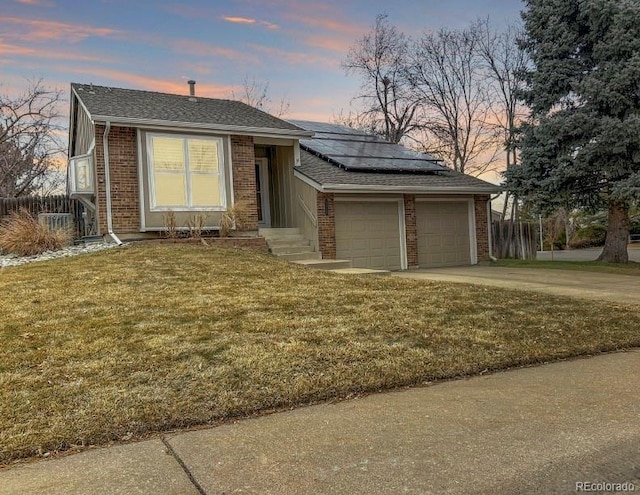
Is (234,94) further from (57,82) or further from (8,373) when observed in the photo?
(8,373)

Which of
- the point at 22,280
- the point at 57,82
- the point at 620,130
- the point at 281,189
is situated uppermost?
the point at 57,82

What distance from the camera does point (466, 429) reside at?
10.9 feet

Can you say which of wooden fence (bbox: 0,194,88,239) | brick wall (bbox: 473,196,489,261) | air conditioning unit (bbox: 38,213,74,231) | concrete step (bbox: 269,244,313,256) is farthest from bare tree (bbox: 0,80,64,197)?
brick wall (bbox: 473,196,489,261)

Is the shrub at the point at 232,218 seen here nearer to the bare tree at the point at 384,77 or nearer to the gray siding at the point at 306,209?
the gray siding at the point at 306,209

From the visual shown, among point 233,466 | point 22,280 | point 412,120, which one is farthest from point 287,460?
point 412,120

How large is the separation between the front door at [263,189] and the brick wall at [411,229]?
157 inches

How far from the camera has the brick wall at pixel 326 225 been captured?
13.2 metres

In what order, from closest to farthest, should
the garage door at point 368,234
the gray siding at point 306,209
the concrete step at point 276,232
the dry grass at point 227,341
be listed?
the dry grass at point 227,341
the gray siding at point 306,209
the concrete step at point 276,232
the garage door at point 368,234

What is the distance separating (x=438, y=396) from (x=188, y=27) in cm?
1263

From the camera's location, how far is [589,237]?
1251 inches

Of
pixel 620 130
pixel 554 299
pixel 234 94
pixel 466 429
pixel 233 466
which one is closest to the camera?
pixel 233 466

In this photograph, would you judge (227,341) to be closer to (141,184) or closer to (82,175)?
(141,184)

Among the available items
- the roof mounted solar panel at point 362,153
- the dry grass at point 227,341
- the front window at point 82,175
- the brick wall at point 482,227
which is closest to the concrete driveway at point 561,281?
the dry grass at point 227,341

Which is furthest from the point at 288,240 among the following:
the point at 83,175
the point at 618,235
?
the point at 618,235
